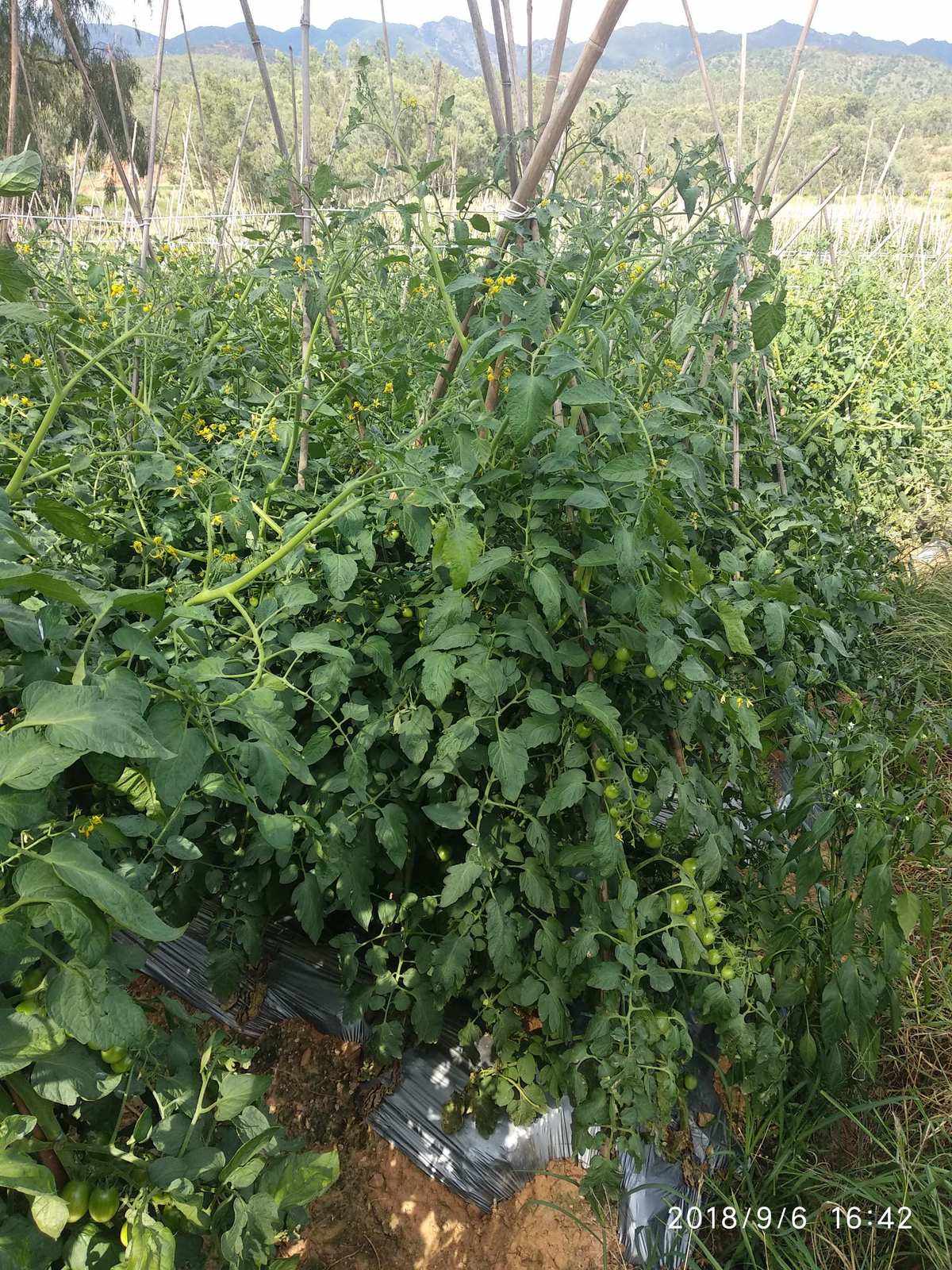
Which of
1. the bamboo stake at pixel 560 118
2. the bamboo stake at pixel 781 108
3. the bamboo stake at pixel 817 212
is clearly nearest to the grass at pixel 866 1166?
the bamboo stake at pixel 560 118

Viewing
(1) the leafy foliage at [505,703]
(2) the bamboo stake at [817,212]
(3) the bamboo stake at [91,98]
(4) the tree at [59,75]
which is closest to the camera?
(1) the leafy foliage at [505,703]

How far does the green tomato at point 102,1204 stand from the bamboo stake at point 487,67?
1.82 metres

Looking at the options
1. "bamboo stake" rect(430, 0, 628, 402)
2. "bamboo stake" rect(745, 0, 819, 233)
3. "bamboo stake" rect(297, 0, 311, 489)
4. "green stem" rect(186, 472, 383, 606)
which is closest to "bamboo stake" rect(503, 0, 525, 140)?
"bamboo stake" rect(430, 0, 628, 402)

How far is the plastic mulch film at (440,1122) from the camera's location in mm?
1518

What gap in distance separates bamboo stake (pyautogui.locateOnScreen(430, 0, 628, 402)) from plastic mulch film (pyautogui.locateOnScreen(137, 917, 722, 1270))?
4.39ft

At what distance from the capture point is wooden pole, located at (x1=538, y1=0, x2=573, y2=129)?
139 cm

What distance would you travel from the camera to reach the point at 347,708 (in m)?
1.50

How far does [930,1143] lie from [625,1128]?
712mm

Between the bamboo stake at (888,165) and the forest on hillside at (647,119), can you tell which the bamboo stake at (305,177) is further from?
the forest on hillside at (647,119)

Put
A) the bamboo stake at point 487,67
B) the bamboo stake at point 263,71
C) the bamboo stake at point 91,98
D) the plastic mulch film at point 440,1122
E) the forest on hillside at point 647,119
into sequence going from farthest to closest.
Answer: the forest on hillside at point 647,119
the bamboo stake at point 91,98
the bamboo stake at point 263,71
the bamboo stake at point 487,67
the plastic mulch film at point 440,1122

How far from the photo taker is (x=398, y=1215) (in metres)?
Result: 1.62

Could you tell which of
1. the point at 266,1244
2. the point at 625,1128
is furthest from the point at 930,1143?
the point at 266,1244

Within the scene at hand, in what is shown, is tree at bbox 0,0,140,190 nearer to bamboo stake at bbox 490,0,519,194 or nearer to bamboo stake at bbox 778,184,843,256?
bamboo stake at bbox 778,184,843,256

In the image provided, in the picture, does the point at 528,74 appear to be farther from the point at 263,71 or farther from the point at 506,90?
the point at 263,71
